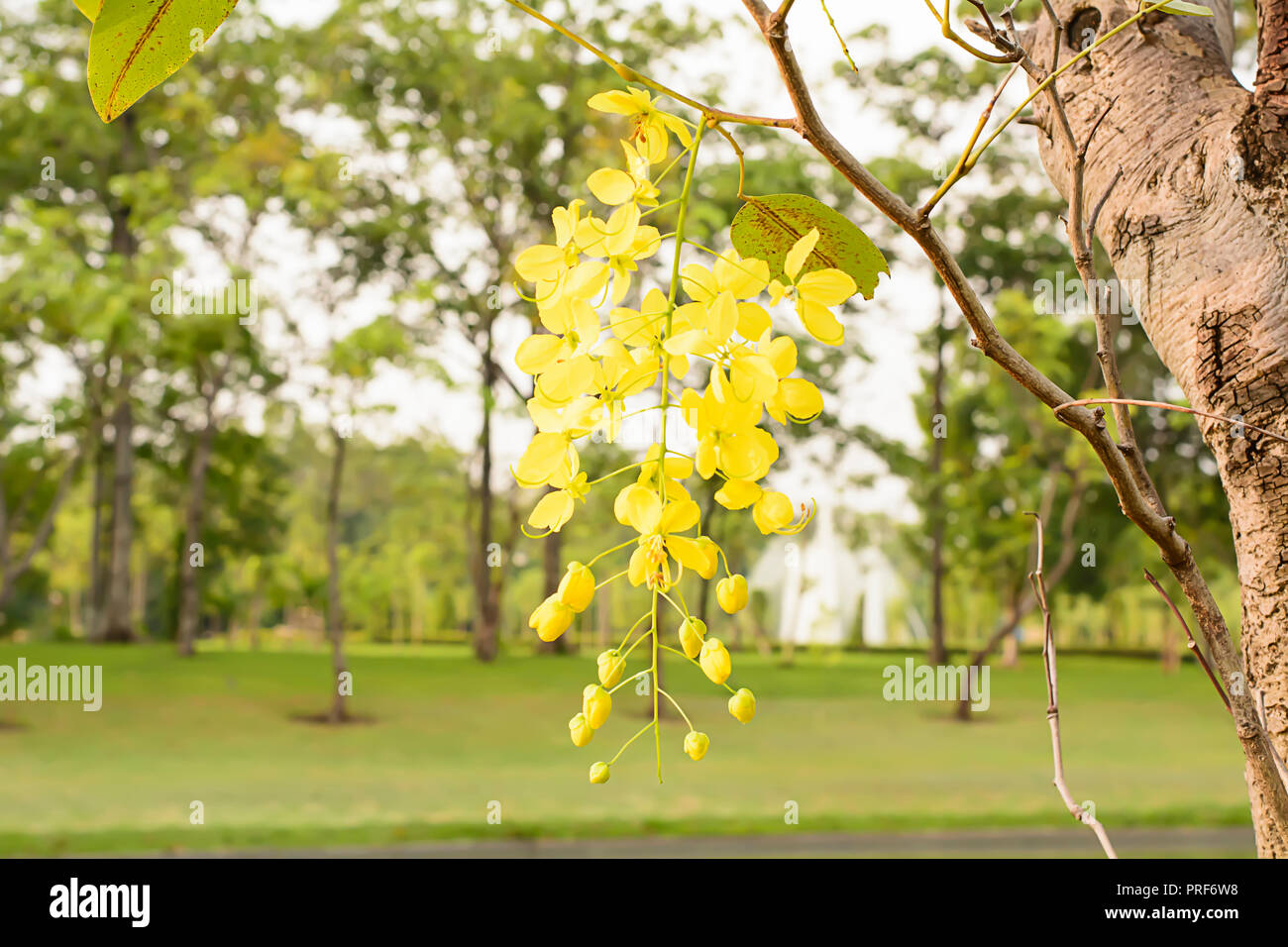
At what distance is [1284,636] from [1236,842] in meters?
6.14

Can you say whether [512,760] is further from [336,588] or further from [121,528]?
[121,528]

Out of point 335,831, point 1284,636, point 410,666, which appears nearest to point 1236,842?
point 335,831

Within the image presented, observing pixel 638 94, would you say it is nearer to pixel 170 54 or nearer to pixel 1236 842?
pixel 170 54

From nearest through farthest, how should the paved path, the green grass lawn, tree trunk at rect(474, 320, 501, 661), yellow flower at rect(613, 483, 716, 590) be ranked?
yellow flower at rect(613, 483, 716, 590) < the paved path < the green grass lawn < tree trunk at rect(474, 320, 501, 661)

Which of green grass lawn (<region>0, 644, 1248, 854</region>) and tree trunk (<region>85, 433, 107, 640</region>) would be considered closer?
green grass lawn (<region>0, 644, 1248, 854</region>)

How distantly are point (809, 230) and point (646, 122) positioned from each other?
0.10m

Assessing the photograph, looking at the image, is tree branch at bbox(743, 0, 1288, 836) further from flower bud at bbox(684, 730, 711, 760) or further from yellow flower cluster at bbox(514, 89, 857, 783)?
flower bud at bbox(684, 730, 711, 760)

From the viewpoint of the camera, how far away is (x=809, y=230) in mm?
430

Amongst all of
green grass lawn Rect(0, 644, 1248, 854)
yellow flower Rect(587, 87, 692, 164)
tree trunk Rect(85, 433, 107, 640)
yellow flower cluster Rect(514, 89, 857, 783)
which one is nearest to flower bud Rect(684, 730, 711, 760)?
yellow flower cluster Rect(514, 89, 857, 783)

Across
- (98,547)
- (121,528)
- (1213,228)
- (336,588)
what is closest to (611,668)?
(1213,228)

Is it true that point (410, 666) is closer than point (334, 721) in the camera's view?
No

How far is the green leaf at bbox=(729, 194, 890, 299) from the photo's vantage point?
42 centimetres

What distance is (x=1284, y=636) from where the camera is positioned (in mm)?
546

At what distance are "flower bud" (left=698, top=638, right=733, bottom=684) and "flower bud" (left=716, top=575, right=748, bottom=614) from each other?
2cm
